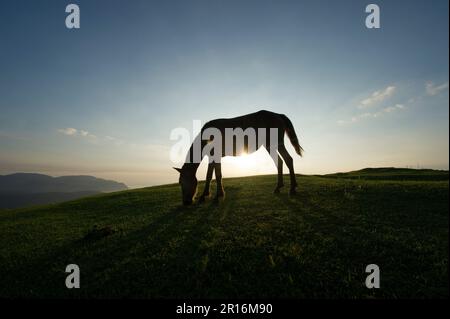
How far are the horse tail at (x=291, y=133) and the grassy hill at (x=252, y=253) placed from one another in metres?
3.51

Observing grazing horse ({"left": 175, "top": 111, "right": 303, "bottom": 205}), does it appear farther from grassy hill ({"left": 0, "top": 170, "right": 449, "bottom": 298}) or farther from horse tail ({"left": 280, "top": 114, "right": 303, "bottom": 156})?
grassy hill ({"left": 0, "top": 170, "right": 449, "bottom": 298})

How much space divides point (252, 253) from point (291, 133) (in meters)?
7.33

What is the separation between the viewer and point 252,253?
177 inches

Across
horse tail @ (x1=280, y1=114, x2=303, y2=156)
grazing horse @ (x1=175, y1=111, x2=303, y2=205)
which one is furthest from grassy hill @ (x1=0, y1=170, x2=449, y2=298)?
horse tail @ (x1=280, y1=114, x2=303, y2=156)

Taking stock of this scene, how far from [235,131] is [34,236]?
794cm

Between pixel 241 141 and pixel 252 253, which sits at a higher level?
pixel 241 141

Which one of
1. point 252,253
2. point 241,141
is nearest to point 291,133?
point 241,141

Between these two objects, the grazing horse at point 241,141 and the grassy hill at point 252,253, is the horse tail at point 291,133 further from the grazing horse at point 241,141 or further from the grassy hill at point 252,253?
the grassy hill at point 252,253

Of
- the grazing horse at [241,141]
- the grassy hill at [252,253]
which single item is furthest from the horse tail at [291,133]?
the grassy hill at [252,253]

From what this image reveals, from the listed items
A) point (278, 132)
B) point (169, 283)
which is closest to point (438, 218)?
point (278, 132)

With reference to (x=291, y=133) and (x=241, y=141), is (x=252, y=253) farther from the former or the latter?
(x=291, y=133)

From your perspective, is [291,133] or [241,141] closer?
[241,141]
